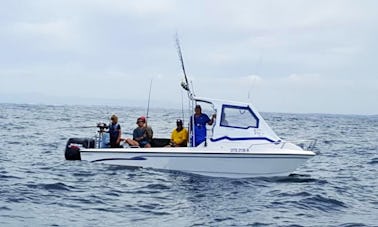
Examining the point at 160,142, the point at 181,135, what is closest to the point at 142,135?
the point at 160,142

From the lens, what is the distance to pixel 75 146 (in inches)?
737

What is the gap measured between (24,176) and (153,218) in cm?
612

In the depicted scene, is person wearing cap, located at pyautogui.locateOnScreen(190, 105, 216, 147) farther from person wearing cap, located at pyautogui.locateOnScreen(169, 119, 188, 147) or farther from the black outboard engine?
the black outboard engine

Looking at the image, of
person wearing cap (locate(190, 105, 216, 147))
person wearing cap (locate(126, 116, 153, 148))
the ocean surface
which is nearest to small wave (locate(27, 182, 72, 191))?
the ocean surface

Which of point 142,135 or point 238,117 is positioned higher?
point 238,117

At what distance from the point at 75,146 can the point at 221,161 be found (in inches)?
191

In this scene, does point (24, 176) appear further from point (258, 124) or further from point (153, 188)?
point (258, 124)

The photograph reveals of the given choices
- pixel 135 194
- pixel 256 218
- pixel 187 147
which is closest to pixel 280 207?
pixel 256 218

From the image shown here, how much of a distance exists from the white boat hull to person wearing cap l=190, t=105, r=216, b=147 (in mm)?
368

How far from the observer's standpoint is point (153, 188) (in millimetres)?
14992

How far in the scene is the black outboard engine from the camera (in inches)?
731

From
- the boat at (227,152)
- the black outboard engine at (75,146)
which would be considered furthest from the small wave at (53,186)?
the black outboard engine at (75,146)

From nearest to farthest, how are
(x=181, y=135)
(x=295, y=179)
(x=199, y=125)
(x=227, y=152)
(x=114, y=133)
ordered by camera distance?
(x=227, y=152) → (x=199, y=125) → (x=295, y=179) → (x=181, y=135) → (x=114, y=133)

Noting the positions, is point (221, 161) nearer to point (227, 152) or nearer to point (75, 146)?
point (227, 152)
